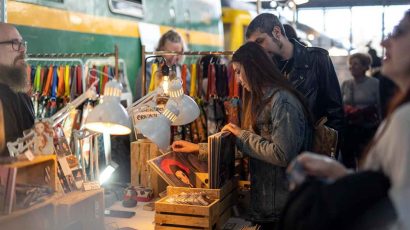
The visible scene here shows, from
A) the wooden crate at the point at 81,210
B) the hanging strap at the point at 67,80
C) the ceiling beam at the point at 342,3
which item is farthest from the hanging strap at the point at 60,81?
the ceiling beam at the point at 342,3

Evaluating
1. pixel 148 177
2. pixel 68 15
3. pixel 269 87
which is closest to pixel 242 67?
pixel 269 87

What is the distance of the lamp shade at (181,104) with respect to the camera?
2779 millimetres

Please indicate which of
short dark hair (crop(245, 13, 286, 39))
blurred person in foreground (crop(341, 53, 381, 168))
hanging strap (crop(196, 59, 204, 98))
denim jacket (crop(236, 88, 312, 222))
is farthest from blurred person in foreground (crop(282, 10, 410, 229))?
blurred person in foreground (crop(341, 53, 381, 168))

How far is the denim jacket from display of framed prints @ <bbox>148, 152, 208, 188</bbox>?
1.12 ft

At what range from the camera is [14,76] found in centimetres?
293

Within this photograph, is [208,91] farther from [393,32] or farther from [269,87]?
[393,32]

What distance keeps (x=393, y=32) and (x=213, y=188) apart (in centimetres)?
152

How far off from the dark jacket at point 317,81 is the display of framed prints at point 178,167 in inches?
36.8

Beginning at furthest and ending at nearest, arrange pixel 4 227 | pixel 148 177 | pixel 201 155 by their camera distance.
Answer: pixel 148 177 → pixel 201 155 → pixel 4 227

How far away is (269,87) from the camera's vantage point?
273cm

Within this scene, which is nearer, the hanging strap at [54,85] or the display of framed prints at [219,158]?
the display of framed prints at [219,158]

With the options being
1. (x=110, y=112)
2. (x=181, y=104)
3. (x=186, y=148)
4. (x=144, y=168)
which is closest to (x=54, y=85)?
(x=144, y=168)

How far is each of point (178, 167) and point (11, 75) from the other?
1110 millimetres

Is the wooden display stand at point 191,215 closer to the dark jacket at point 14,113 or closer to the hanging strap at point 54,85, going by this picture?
the dark jacket at point 14,113
